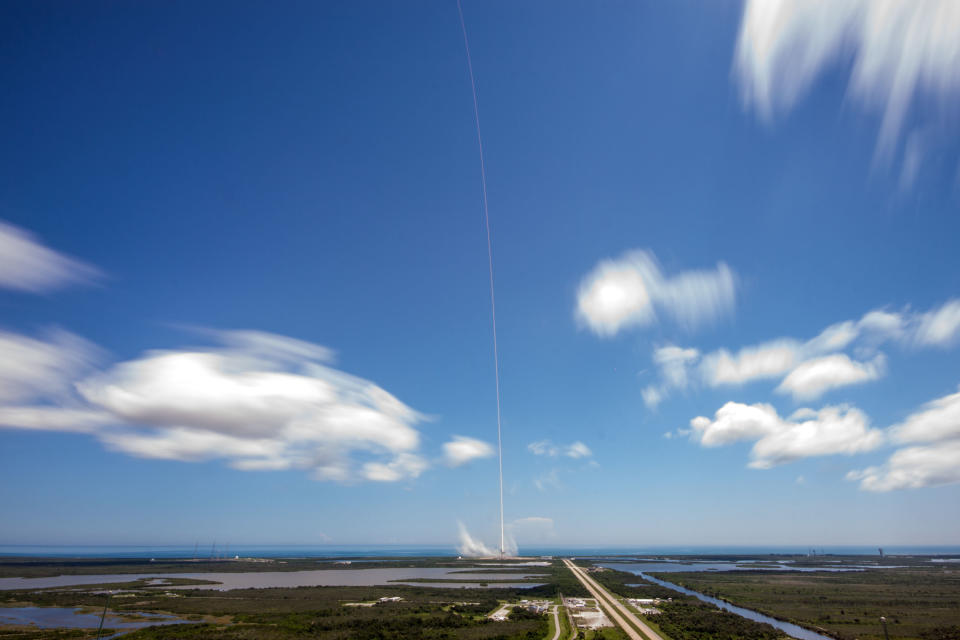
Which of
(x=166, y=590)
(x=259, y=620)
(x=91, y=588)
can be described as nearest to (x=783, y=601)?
(x=259, y=620)

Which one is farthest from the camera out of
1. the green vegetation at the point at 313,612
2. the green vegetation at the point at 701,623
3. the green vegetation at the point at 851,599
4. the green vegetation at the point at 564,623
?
the green vegetation at the point at 851,599

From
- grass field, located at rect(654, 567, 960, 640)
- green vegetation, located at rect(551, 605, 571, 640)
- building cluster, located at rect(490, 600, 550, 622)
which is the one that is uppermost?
green vegetation, located at rect(551, 605, 571, 640)

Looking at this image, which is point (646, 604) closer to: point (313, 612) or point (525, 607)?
point (525, 607)

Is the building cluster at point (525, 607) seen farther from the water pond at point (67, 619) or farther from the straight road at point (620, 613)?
the water pond at point (67, 619)

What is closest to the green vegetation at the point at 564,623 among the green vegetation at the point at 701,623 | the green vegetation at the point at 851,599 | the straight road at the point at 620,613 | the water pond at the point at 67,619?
the straight road at the point at 620,613

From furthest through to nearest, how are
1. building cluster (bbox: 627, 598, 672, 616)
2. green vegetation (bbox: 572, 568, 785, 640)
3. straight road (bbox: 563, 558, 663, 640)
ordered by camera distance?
1. building cluster (bbox: 627, 598, 672, 616)
2. green vegetation (bbox: 572, 568, 785, 640)
3. straight road (bbox: 563, 558, 663, 640)

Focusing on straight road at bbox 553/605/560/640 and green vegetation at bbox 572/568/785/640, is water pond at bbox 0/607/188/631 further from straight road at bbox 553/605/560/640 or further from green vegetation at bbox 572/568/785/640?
green vegetation at bbox 572/568/785/640

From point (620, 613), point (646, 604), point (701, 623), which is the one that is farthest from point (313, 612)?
point (701, 623)

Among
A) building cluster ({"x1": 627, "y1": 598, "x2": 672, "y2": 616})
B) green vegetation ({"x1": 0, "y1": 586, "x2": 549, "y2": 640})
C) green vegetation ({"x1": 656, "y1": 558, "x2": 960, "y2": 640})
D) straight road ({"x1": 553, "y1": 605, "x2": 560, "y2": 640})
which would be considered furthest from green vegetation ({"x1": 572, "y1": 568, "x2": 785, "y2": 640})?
green vegetation ({"x1": 0, "y1": 586, "x2": 549, "y2": 640})
